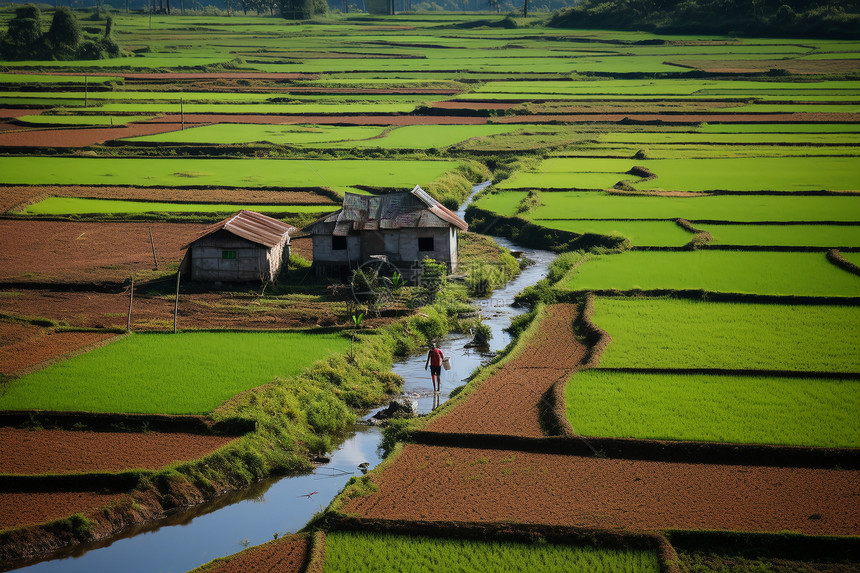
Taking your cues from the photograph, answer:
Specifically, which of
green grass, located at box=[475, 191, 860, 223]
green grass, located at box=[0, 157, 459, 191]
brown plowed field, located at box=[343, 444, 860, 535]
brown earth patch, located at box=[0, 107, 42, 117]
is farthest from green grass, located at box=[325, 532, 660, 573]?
brown earth patch, located at box=[0, 107, 42, 117]

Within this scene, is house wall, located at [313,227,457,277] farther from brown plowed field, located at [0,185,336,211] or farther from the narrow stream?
brown plowed field, located at [0,185,336,211]

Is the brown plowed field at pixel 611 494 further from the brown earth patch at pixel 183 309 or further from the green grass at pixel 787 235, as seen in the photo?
the green grass at pixel 787 235

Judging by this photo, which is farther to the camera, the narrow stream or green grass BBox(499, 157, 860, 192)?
green grass BBox(499, 157, 860, 192)

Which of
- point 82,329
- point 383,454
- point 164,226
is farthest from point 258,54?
point 383,454

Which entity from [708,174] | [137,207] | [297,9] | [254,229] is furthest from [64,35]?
[254,229]

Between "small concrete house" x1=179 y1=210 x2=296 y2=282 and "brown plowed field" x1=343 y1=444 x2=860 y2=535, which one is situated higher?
"small concrete house" x1=179 y1=210 x2=296 y2=282

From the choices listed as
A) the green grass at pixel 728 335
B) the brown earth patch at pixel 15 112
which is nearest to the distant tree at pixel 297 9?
→ the brown earth patch at pixel 15 112

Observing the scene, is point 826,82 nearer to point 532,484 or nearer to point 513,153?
point 513,153
